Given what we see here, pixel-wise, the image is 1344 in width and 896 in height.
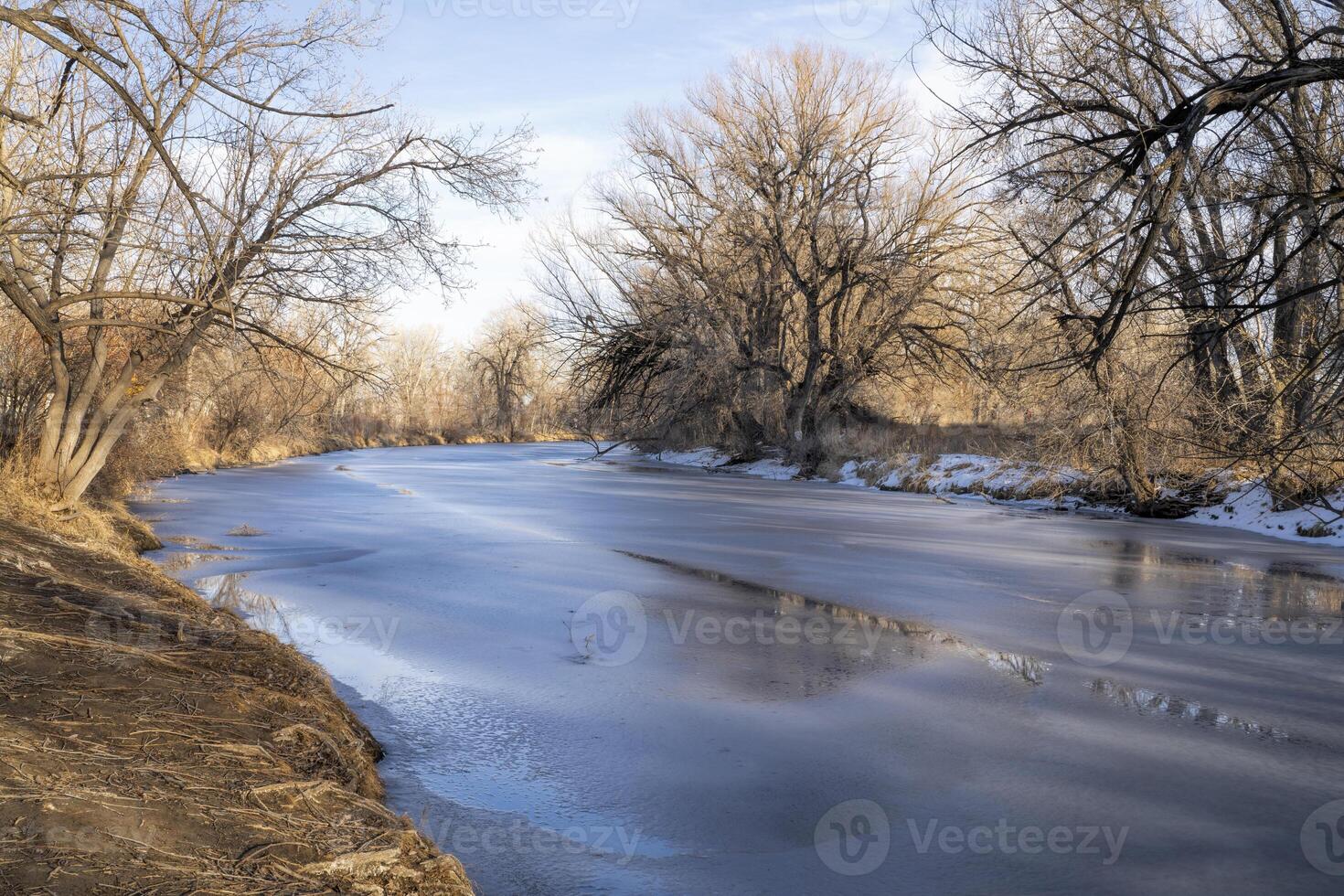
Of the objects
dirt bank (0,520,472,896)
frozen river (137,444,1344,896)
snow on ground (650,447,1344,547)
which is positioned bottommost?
frozen river (137,444,1344,896)

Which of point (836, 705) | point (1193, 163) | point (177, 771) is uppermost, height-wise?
point (1193, 163)

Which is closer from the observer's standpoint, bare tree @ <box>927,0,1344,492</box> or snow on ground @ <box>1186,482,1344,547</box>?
bare tree @ <box>927,0,1344,492</box>

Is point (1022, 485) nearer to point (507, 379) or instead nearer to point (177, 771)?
point (177, 771)

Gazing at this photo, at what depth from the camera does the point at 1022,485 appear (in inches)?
955

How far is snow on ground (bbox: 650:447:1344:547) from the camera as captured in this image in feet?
57.3

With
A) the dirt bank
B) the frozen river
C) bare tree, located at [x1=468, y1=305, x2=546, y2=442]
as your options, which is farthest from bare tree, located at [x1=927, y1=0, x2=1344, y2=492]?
bare tree, located at [x1=468, y1=305, x2=546, y2=442]

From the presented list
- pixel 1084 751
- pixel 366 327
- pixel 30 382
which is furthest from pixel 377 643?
pixel 30 382

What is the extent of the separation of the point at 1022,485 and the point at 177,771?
22556mm

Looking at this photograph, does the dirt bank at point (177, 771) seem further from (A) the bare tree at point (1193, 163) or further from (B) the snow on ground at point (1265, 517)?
(B) the snow on ground at point (1265, 517)

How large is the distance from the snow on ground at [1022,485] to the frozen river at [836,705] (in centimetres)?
220

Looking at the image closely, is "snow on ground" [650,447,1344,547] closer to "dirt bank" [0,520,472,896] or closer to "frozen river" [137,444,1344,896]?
"frozen river" [137,444,1344,896]

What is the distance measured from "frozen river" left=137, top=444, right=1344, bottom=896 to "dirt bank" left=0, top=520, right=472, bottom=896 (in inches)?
23.0

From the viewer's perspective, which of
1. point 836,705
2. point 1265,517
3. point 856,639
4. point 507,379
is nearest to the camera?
point 836,705

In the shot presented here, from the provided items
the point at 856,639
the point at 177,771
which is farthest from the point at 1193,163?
the point at 177,771
